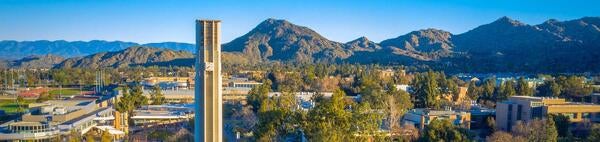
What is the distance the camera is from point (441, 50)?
148 meters

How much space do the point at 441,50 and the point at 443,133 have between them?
13231 cm

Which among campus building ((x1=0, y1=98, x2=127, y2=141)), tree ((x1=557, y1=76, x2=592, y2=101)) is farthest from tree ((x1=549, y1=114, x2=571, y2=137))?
campus building ((x1=0, y1=98, x2=127, y2=141))

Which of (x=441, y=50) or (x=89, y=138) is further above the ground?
(x=441, y=50)

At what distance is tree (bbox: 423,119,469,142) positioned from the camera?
20516 millimetres

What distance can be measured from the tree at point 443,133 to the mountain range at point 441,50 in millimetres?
60365

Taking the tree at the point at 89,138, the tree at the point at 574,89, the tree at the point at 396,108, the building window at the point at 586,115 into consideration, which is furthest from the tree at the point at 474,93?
the tree at the point at 89,138

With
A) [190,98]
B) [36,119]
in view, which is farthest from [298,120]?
[190,98]

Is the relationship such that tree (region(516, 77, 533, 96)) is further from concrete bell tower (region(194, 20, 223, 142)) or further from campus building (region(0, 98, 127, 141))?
concrete bell tower (region(194, 20, 223, 142))

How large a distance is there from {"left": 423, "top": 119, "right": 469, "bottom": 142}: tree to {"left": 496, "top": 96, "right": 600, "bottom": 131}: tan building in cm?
769

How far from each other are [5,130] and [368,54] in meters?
123

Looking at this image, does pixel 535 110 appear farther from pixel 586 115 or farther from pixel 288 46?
pixel 288 46

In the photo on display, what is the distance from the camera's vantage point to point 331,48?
523ft

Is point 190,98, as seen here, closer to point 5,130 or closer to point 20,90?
point 5,130

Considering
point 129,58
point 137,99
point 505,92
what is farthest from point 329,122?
point 129,58
